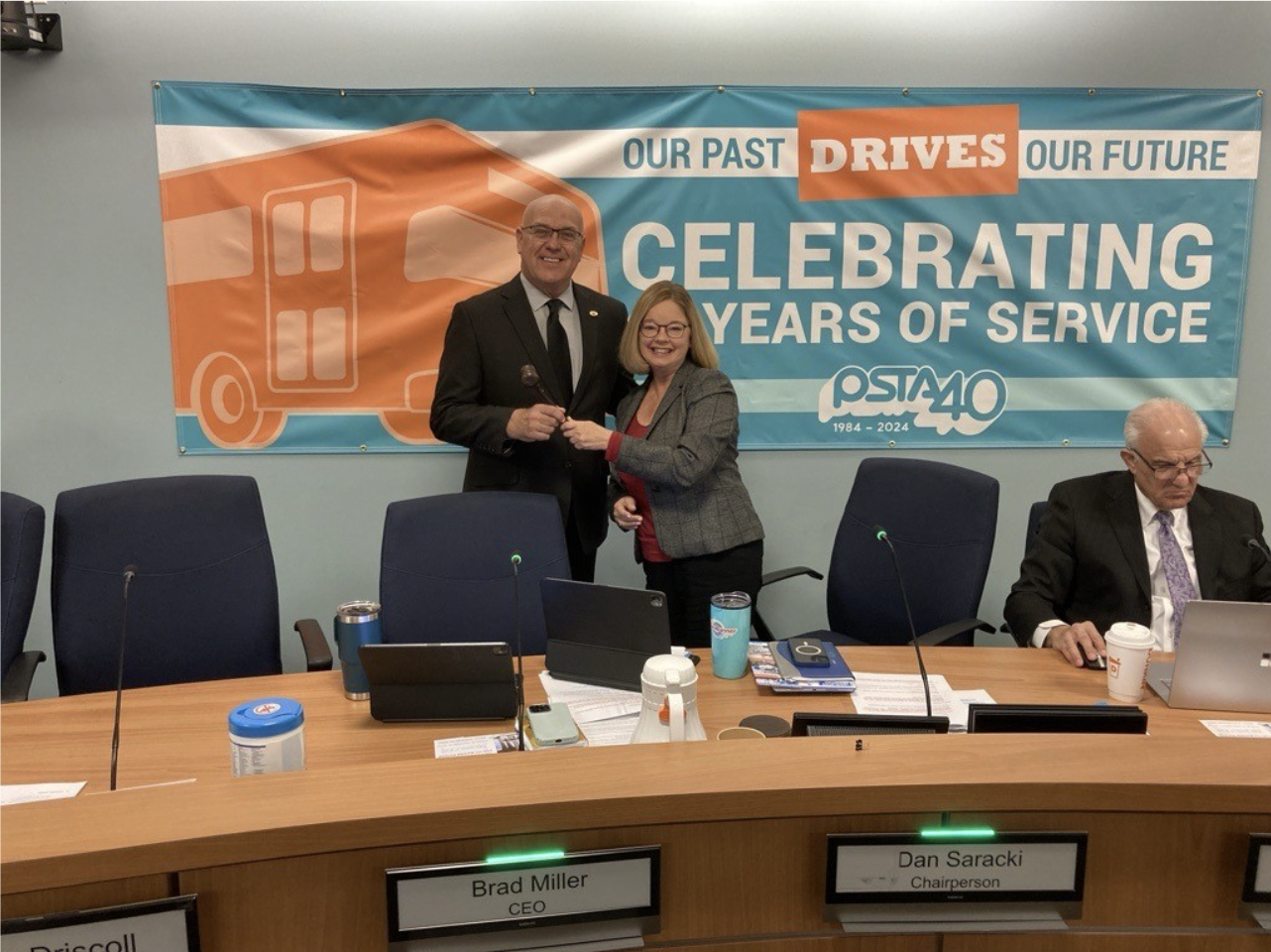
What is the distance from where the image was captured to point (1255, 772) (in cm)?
96

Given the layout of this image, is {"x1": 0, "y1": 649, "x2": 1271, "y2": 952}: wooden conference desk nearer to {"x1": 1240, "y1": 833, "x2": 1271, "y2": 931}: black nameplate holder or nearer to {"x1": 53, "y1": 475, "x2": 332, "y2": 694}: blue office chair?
{"x1": 1240, "y1": 833, "x2": 1271, "y2": 931}: black nameplate holder

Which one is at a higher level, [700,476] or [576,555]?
[700,476]

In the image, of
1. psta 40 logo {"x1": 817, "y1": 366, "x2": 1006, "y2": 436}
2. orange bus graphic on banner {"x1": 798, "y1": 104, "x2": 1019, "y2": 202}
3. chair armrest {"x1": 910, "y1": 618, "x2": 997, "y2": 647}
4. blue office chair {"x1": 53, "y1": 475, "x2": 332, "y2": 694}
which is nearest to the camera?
blue office chair {"x1": 53, "y1": 475, "x2": 332, "y2": 694}

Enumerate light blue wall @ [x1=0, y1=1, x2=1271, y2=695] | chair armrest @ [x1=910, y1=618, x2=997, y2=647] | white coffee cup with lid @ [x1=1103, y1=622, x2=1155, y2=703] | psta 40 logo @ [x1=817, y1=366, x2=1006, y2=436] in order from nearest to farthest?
1. white coffee cup with lid @ [x1=1103, y1=622, x2=1155, y2=703]
2. chair armrest @ [x1=910, y1=618, x2=997, y2=647]
3. light blue wall @ [x1=0, y1=1, x2=1271, y2=695]
4. psta 40 logo @ [x1=817, y1=366, x2=1006, y2=436]

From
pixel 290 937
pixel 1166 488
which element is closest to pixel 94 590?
pixel 290 937

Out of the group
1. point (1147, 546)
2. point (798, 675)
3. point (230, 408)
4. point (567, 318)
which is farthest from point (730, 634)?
point (230, 408)

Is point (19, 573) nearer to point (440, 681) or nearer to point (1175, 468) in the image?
point (440, 681)

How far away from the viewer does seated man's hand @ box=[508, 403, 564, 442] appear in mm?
2555

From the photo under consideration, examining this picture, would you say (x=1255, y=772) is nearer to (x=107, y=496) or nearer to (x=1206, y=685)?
(x=1206, y=685)

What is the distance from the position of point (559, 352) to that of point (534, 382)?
268 millimetres

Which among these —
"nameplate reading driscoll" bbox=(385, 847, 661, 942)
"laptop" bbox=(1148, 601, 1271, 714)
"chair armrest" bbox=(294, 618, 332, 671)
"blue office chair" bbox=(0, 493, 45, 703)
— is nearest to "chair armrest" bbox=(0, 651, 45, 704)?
"blue office chair" bbox=(0, 493, 45, 703)

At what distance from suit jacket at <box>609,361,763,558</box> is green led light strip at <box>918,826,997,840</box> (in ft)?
5.24

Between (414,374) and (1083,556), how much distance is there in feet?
→ 7.04

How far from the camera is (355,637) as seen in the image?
5.95ft
